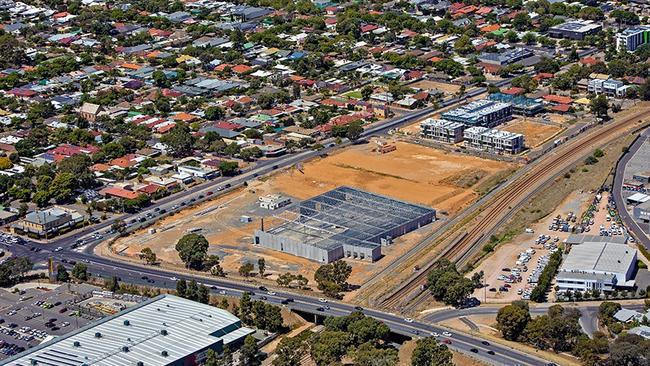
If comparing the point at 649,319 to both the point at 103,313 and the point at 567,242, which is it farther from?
the point at 103,313

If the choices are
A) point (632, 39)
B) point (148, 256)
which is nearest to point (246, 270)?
point (148, 256)

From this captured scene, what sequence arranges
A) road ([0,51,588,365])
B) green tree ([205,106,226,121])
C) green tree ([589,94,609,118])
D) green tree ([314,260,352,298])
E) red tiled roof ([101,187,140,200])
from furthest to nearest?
green tree ([205,106,226,121]) → green tree ([589,94,609,118]) → red tiled roof ([101,187,140,200]) → green tree ([314,260,352,298]) → road ([0,51,588,365])

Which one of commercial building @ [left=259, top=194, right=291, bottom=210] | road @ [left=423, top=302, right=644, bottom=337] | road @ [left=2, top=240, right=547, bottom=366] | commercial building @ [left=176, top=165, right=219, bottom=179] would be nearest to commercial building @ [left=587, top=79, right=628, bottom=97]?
commercial building @ [left=259, top=194, right=291, bottom=210]

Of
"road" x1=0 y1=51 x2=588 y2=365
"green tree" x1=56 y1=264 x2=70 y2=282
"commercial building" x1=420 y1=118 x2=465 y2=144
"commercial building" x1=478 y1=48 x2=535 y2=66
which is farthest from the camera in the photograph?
"commercial building" x1=478 y1=48 x2=535 y2=66

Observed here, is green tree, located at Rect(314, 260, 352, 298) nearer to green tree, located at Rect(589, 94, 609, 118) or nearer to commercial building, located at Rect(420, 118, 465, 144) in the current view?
commercial building, located at Rect(420, 118, 465, 144)

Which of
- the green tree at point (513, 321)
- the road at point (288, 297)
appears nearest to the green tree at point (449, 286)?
the road at point (288, 297)

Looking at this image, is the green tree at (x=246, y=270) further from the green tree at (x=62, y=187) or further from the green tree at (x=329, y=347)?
the green tree at (x=62, y=187)

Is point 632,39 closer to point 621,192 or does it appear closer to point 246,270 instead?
point 621,192
